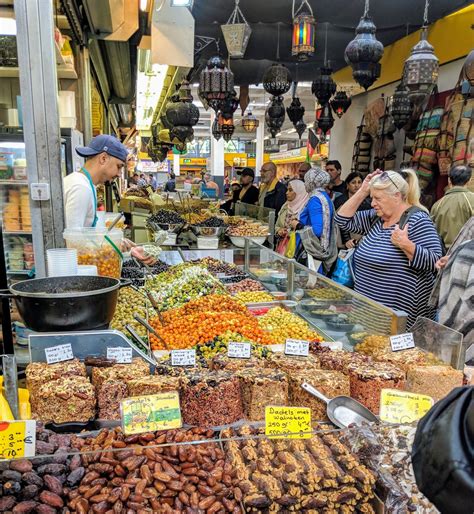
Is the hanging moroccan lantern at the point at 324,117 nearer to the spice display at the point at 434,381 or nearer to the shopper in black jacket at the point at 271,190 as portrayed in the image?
the shopper in black jacket at the point at 271,190

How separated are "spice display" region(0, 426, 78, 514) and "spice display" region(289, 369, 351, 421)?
92 cm

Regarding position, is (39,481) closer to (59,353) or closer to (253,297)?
(59,353)

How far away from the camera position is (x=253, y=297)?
12.5 feet

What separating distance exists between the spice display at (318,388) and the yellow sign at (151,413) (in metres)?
0.54

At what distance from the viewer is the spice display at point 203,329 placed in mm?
2609

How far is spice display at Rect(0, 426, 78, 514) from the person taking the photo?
1.37 meters

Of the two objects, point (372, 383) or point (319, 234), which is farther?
point (319, 234)

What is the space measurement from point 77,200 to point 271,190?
5735 millimetres

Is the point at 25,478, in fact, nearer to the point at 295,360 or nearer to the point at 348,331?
the point at 295,360

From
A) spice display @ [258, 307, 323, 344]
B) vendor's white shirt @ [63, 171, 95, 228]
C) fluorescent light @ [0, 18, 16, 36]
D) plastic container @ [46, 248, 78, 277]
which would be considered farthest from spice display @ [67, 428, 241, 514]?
fluorescent light @ [0, 18, 16, 36]

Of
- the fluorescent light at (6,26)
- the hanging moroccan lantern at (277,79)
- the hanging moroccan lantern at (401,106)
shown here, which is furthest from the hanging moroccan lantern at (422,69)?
the fluorescent light at (6,26)

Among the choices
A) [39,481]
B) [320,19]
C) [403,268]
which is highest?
[320,19]

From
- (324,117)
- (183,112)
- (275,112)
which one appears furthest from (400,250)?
(275,112)

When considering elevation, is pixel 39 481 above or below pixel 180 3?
below
